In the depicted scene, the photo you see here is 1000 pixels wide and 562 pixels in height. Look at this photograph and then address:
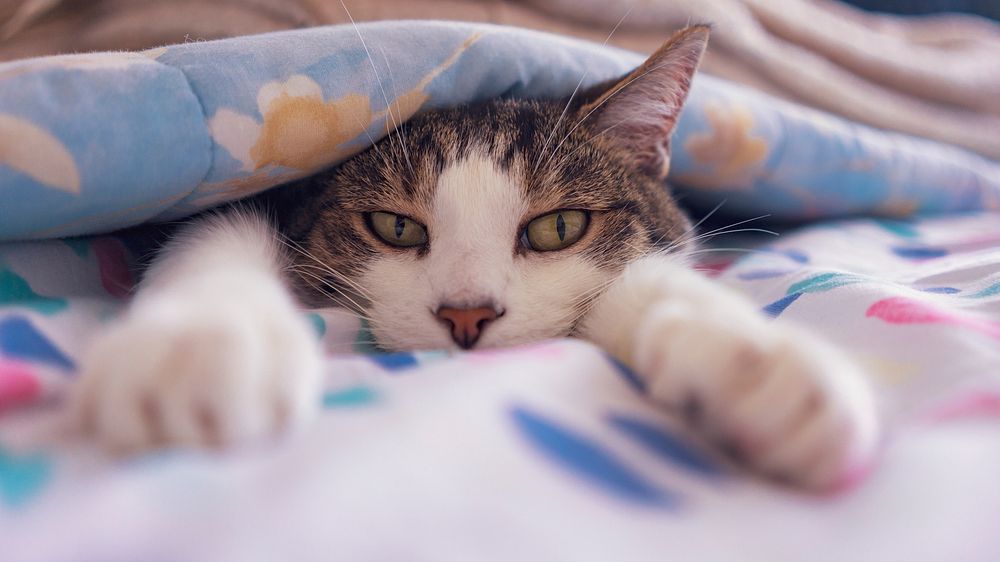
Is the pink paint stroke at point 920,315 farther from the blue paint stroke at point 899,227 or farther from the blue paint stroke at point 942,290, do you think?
the blue paint stroke at point 899,227

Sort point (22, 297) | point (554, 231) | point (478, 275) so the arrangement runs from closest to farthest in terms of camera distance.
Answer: point (22, 297) < point (478, 275) < point (554, 231)

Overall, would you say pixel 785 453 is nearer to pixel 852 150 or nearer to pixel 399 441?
pixel 399 441

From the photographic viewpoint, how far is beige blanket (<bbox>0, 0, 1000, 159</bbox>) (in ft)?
3.54

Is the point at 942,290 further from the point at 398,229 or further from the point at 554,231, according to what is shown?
the point at 398,229

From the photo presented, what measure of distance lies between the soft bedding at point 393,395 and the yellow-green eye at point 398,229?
11cm

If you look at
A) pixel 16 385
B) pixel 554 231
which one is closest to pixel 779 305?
pixel 554 231

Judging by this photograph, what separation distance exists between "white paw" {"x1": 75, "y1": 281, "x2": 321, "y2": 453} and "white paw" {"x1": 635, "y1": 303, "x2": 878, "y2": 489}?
271 mm

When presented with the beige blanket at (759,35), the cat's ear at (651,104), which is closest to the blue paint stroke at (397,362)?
the cat's ear at (651,104)

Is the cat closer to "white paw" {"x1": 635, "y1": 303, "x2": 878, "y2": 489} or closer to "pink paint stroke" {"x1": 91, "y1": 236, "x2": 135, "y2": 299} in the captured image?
"white paw" {"x1": 635, "y1": 303, "x2": 878, "y2": 489}

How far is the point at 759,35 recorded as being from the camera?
1.51 meters

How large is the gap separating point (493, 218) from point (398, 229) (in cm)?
15

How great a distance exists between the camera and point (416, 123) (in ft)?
3.14

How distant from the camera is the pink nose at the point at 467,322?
74 cm

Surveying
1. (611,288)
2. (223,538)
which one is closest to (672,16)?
(611,288)
